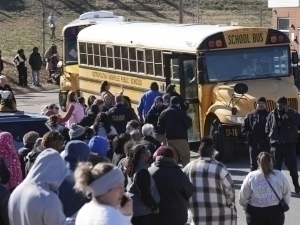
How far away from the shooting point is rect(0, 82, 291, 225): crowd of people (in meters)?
5.52

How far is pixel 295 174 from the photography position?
552 inches

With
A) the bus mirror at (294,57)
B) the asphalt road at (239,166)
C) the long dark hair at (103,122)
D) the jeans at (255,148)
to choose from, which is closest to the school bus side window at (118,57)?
the asphalt road at (239,166)

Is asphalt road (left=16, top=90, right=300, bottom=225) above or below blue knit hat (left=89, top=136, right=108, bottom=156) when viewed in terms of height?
below

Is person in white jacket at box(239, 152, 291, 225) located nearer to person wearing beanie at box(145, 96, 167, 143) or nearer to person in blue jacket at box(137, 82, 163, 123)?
person wearing beanie at box(145, 96, 167, 143)

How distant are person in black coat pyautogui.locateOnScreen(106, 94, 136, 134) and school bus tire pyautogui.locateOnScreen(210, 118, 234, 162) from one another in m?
2.34

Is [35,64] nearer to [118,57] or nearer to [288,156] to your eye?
[118,57]

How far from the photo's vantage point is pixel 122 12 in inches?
2084

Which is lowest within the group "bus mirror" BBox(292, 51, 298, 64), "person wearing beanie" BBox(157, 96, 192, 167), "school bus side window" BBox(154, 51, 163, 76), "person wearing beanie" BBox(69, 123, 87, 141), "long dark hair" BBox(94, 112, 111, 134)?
"person wearing beanie" BBox(157, 96, 192, 167)

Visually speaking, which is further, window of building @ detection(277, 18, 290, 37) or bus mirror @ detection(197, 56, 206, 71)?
window of building @ detection(277, 18, 290, 37)

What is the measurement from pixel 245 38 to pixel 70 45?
1139 centimetres

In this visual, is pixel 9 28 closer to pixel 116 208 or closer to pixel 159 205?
pixel 159 205

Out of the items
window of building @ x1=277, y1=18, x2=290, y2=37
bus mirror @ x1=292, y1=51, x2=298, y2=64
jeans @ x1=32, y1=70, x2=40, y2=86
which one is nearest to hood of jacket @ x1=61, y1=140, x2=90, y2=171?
bus mirror @ x1=292, y1=51, x2=298, y2=64

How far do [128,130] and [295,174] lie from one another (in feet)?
9.71

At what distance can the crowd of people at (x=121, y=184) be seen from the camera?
5520 millimetres
